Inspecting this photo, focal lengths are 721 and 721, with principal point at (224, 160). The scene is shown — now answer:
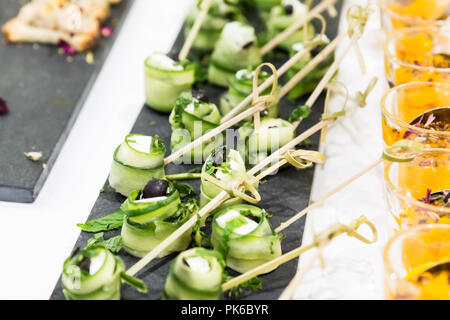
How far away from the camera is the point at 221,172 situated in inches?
95.0

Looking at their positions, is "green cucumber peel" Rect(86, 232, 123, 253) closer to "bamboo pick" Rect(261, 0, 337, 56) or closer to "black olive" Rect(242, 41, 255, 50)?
"black olive" Rect(242, 41, 255, 50)

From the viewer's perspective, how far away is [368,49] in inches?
147

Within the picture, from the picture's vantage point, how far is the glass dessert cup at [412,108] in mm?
2520

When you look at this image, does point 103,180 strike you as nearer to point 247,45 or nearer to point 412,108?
point 247,45

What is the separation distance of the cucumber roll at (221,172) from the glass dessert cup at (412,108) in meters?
0.55

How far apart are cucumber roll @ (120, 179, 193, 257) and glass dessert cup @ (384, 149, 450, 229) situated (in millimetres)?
670

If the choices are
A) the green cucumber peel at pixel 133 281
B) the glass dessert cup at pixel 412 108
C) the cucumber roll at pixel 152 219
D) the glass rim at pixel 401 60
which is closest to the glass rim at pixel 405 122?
the glass dessert cup at pixel 412 108

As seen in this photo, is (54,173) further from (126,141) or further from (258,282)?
(258,282)

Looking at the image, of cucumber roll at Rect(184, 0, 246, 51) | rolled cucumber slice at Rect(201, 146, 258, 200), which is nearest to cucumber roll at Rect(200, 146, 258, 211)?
rolled cucumber slice at Rect(201, 146, 258, 200)

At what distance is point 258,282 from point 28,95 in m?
1.52

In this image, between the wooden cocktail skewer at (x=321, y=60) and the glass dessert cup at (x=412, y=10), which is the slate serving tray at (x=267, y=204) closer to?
the wooden cocktail skewer at (x=321, y=60)

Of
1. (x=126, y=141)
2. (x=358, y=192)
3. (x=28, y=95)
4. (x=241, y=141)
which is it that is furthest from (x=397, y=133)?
(x=28, y=95)

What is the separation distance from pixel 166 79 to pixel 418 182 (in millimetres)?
1129

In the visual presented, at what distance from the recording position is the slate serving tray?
2.22 m
